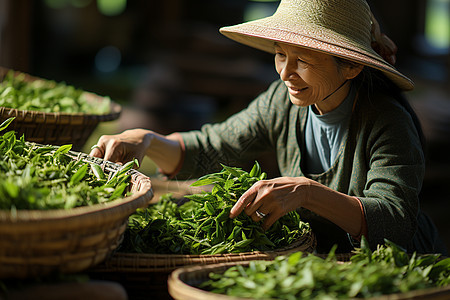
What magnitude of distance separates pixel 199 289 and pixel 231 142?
1090mm

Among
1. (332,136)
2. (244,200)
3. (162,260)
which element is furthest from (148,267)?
(332,136)

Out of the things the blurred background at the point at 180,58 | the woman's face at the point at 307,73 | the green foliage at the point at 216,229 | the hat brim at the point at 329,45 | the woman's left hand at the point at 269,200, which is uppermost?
the hat brim at the point at 329,45

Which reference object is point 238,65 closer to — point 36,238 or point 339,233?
point 339,233

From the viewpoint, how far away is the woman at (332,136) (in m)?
1.74

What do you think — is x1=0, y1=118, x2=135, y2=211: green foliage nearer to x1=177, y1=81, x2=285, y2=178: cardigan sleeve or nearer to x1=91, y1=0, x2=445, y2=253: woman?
x1=91, y1=0, x2=445, y2=253: woman

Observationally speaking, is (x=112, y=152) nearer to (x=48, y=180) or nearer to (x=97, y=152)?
(x=97, y=152)

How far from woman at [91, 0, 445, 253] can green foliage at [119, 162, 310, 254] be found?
0.22 feet

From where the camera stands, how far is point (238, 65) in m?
6.68

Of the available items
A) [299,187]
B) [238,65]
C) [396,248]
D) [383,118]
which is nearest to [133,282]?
[299,187]

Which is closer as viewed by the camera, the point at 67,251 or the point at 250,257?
the point at 67,251

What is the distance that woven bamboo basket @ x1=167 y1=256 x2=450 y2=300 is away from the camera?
3.99 ft

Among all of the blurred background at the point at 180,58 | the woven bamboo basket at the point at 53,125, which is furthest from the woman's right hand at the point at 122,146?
the blurred background at the point at 180,58

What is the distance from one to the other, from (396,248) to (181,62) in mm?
5553

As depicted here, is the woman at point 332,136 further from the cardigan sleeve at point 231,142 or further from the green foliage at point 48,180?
the green foliage at point 48,180
